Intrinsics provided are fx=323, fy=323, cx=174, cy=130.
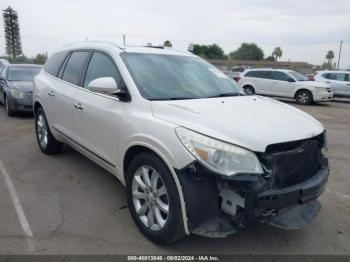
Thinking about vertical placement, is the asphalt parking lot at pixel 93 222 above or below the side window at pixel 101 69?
below

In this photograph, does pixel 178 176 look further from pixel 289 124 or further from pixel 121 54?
pixel 121 54

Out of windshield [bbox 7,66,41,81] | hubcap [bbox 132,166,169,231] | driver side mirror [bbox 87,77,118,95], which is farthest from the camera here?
windshield [bbox 7,66,41,81]

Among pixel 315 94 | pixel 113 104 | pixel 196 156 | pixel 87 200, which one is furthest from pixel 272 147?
pixel 315 94

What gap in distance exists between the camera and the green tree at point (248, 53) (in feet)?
331

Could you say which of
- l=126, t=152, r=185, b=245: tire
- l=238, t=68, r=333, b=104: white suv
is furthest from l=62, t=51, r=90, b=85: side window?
l=238, t=68, r=333, b=104: white suv

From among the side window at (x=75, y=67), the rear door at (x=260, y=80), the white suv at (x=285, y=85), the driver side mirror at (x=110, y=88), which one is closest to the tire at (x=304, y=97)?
the white suv at (x=285, y=85)

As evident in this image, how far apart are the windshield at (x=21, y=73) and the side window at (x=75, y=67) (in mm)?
5688

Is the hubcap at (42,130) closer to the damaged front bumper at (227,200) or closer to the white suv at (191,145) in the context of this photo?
the white suv at (191,145)

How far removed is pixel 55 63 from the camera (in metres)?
5.27

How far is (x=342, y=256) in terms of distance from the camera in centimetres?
293

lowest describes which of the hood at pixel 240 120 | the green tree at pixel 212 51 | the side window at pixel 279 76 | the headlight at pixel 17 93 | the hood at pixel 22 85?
the headlight at pixel 17 93

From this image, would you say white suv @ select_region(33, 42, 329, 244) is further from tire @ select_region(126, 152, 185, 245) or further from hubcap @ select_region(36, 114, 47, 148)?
hubcap @ select_region(36, 114, 47, 148)

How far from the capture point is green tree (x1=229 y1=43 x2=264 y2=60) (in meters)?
101

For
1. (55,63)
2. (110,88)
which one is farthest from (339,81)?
(110,88)
